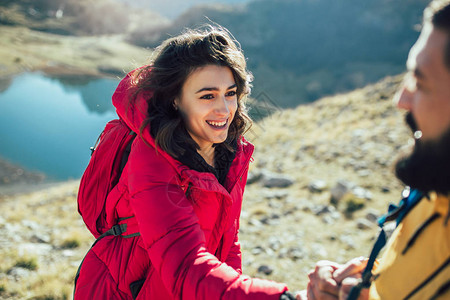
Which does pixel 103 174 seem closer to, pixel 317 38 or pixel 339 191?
pixel 339 191

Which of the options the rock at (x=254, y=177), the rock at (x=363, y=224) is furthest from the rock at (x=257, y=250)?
the rock at (x=254, y=177)

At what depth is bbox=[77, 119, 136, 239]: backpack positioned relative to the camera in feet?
6.75

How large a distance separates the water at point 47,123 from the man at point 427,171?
1648 centimetres

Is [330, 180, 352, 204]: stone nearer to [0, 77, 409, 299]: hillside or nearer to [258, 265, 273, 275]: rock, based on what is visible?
[0, 77, 409, 299]: hillside

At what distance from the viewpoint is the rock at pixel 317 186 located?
7020mm

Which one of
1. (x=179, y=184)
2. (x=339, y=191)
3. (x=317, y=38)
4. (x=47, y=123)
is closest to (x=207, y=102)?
(x=179, y=184)

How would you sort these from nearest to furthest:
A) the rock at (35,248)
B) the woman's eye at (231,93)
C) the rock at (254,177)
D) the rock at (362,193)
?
1. the woman's eye at (231,93)
2. the rock at (35,248)
3. the rock at (362,193)
4. the rock at (254,177)

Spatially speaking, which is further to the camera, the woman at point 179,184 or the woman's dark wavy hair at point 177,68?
the woman's dark wavy hair at point 177,68

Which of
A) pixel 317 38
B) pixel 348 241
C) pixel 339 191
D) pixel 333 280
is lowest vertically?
pixel 348 241

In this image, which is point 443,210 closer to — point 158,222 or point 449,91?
point 449,91

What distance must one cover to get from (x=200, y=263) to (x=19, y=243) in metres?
5.40

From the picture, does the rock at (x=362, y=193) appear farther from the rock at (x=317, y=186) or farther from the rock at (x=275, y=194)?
the rock at (x=275, y=194)

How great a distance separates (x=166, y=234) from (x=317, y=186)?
19.8ft

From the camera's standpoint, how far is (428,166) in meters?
0.97
